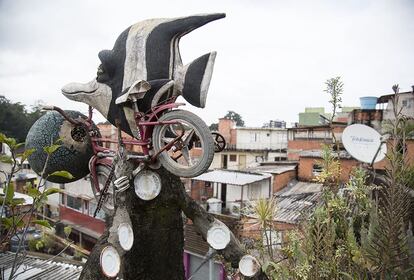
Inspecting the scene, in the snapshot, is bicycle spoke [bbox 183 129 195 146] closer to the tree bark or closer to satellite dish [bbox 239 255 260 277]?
the tree bark

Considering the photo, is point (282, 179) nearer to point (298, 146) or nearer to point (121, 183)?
point (298, 146)

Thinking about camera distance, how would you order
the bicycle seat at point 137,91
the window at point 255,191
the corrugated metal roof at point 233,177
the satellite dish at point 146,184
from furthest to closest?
1. the window at point 255,191
2. the corrugated metal roof at point 233,177
3. the satellite dish at point 146,184
4. the bicycle seat at point 137,91

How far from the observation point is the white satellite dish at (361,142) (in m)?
4.89

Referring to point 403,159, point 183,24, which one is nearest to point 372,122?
point 183,24

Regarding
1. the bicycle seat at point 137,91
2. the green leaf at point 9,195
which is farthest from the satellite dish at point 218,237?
the green leaf at point 9,195

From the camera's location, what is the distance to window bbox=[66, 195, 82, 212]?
656 inches

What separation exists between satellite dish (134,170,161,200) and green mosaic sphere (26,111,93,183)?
3.46 feet

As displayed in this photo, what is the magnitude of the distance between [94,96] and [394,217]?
2922 millimetres

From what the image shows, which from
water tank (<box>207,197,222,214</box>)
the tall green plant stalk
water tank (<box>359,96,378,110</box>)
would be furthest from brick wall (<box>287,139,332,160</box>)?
the tall green plant stalk

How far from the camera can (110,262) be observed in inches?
98.2

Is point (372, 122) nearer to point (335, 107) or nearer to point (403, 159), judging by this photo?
point (335, 107)

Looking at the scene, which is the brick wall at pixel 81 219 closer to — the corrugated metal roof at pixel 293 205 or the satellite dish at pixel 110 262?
the corrugated metal roof at pixel 293 205

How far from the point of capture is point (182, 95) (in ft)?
9.75

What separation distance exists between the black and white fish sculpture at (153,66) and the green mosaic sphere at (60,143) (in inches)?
27.3
